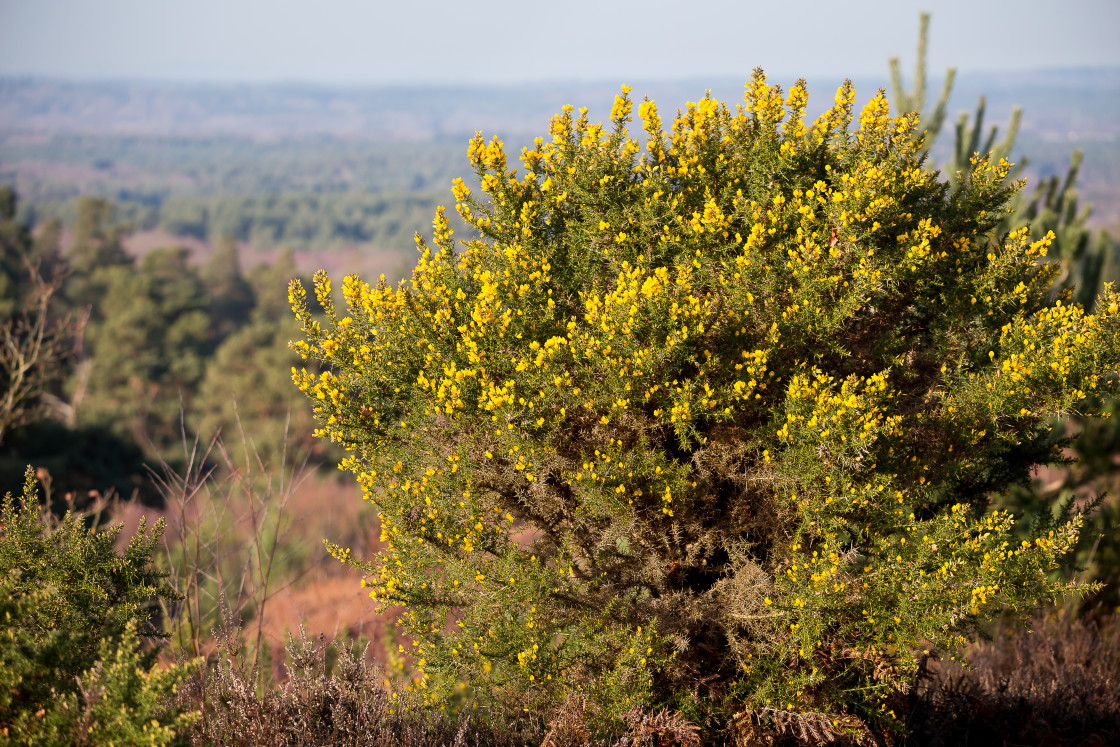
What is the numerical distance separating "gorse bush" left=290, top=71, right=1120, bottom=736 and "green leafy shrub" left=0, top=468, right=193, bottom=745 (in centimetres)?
136

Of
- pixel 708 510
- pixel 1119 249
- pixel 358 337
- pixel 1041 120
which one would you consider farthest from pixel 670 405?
pixel 1041 120

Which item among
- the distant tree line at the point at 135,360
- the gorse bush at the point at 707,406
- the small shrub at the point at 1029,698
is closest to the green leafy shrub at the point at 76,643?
the gorse bush at the point at 707,406

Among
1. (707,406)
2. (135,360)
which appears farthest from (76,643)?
(135,360)

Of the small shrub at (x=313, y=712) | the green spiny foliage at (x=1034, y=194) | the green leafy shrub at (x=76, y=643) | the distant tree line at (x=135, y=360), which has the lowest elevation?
the distant tree line at (x=135, y=360)

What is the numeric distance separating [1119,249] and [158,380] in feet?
205

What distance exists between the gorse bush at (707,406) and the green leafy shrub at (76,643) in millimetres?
1358

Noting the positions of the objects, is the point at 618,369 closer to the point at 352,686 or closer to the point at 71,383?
the point at 352,686

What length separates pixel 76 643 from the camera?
3648mm

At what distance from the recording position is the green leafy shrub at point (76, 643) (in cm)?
310

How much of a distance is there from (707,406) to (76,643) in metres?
3.63

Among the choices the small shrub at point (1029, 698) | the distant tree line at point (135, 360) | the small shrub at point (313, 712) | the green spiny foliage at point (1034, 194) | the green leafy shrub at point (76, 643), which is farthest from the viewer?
the distant tree line at point (135, 360)

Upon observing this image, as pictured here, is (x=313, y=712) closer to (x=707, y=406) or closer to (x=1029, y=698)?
(x=707, y=406)

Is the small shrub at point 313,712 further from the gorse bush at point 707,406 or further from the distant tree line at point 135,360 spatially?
the distant tree line at point 135,360

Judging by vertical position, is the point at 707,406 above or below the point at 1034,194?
below
